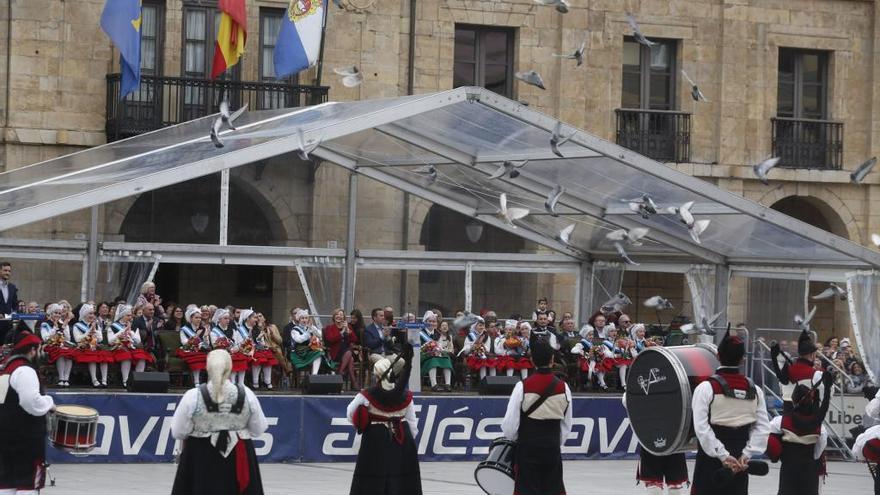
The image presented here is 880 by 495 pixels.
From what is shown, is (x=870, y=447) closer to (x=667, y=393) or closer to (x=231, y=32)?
(x=667, y=393)

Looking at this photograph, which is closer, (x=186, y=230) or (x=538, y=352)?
(x=538, y=352)

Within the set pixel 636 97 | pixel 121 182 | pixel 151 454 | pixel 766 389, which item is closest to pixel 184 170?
pixel 121 182

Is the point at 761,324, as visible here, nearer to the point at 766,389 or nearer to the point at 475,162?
the point at 766,389

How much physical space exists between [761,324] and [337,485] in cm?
1039

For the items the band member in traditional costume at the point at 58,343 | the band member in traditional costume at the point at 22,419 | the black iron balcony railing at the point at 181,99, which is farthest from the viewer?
the black iron balcony railing at the point at 181,99

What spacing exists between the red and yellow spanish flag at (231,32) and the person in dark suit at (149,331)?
651 centimetres

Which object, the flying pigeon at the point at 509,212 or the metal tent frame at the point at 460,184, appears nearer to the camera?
the metal tent frame at the point at 460,184

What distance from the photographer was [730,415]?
12.6m

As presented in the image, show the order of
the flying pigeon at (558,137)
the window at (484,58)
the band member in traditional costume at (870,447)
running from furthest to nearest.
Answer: the window at (484,58), the flying pigeon at (558,137), the band member in traditional costume at (870,447)

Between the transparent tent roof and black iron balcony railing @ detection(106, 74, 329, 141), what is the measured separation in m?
2.10

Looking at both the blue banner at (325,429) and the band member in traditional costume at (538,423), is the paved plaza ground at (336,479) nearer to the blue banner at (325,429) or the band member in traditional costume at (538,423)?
the blue banner at (325,429)

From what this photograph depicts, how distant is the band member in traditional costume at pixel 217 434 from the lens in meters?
11.7

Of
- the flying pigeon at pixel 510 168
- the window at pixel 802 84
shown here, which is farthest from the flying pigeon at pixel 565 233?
the window at pixel 802 84

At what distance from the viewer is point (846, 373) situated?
25859 mm
